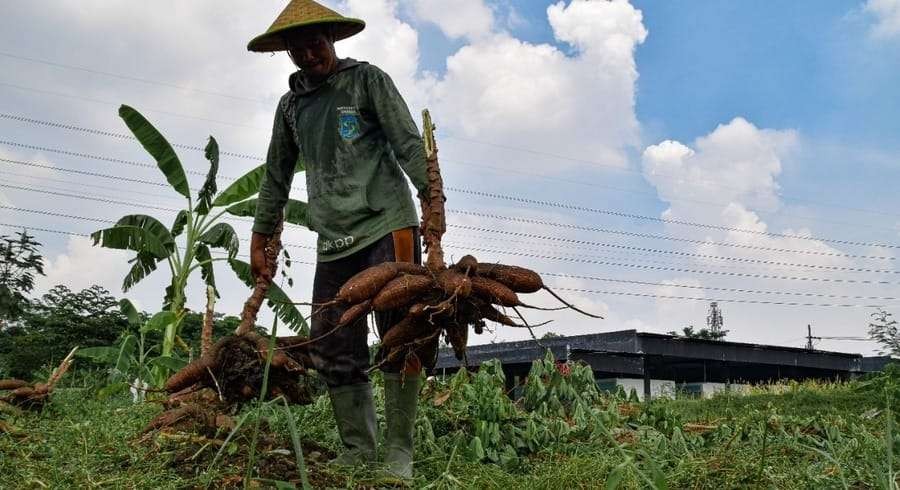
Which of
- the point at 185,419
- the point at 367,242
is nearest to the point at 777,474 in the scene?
the point at 367,242

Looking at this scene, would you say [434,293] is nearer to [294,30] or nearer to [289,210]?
[294,30]

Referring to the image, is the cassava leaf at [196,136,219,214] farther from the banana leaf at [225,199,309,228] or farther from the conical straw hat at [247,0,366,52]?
the conical straw hat at [247,0,366,52]

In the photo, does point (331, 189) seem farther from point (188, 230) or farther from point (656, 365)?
point (656, 365)

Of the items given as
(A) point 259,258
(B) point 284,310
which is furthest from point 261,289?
(B) point 284,310

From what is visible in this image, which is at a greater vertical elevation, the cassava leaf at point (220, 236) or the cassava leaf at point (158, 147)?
the cassava leaf at point (158, 147)

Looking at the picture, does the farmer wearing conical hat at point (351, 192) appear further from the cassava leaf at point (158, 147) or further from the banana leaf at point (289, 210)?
the cassava leaf at point (158, 147)

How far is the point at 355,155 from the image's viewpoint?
3.68m

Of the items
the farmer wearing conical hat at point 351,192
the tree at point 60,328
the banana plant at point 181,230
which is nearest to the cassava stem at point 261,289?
the farmer wearing conical hat at point 351,192

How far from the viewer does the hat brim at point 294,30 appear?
3.54 m

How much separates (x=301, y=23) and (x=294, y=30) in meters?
0.16

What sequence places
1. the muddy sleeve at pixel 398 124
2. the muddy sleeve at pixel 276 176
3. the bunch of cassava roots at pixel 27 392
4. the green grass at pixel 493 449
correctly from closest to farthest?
the green grass at pixel 493 449, the muddy sleeve at pixel 398 124, the muddy sleeve at pixel 276 176, the bunch of cassava roots at pixel 27 392

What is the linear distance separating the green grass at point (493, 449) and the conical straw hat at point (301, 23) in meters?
1.90

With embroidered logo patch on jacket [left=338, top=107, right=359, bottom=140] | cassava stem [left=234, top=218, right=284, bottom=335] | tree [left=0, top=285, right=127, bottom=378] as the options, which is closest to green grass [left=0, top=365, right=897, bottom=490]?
cassava stem [left=234, top=218, right=284, bottom=335]

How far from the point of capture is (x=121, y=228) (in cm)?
992
